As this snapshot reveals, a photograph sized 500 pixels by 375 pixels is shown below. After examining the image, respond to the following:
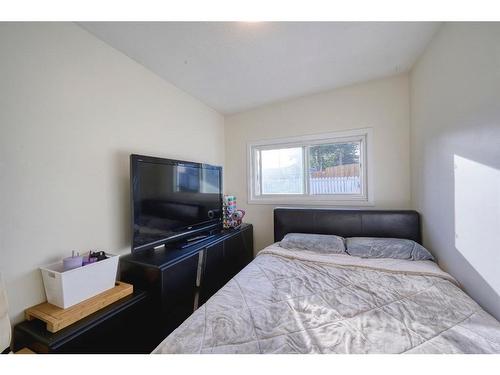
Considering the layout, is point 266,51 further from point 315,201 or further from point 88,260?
point 88,260

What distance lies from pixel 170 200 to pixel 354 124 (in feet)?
7.57

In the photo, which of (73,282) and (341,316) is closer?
(341,316)

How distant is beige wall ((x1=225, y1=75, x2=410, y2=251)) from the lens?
2.13 metres

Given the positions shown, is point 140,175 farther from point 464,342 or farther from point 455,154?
point 455,154

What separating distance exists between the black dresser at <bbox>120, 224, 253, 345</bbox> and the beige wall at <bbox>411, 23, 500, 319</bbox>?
77.2 inches

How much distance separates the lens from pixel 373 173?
224cm

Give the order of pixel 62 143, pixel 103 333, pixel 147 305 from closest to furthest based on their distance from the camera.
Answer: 1. pixel 103 333
2. pixel 62 143
3. pixel 147 305

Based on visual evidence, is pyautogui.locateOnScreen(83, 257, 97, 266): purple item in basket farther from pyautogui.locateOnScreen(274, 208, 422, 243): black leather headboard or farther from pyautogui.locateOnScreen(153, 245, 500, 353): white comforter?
pyautogui.locateOnScreen(274, 208, 422, 243): black leather headboard

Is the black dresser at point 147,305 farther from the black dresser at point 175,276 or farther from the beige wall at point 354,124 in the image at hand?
the beige wall at point 354,124

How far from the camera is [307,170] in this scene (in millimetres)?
2621

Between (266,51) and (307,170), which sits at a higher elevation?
(266,51)

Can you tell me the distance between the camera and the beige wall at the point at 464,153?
102 cm

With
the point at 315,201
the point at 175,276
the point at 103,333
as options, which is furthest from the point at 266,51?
the point at 103,333
